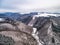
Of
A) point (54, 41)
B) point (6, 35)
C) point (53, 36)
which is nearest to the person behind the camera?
point (6, 35)

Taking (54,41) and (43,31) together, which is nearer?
(54,41)

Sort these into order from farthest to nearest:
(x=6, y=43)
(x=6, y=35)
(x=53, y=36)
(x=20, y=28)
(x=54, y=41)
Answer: (x=53, y=36)
(x=54, y=41)
(x=20, y=28)
(x=6, y=35)
(x=6, y=43)

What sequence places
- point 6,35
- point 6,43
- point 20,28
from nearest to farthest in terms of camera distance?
point 6,43 < point 6,35 < point 20,28

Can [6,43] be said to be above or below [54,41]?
above

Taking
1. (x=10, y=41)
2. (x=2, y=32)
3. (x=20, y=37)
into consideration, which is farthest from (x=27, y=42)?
(x=2, y=32)

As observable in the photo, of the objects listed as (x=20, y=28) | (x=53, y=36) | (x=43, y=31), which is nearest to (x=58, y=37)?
(x=53, y=36)

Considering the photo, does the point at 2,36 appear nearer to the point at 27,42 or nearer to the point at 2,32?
the point at 2,32

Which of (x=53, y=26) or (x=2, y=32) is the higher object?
(x=2, y=32)

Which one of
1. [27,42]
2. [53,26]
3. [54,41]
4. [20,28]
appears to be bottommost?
[54,41]

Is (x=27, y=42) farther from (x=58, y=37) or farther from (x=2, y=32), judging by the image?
(x=58, y=37)
